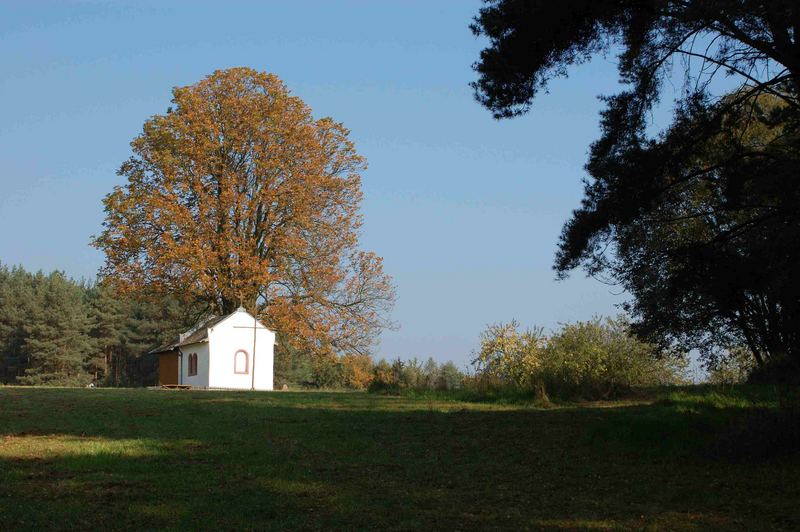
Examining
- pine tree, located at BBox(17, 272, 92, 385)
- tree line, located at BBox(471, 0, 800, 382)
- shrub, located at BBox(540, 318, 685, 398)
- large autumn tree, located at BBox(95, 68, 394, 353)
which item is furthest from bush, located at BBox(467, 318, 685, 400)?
pine tree, located at BBox(17, 272, 92, 385)

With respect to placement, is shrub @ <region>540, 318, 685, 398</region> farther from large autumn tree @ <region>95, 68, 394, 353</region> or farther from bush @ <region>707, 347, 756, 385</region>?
large autumn tree @ <region>95, 68, 394, 353</region>

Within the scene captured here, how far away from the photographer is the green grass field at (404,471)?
705cm

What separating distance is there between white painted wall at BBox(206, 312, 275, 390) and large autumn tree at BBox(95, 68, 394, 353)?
109 cm

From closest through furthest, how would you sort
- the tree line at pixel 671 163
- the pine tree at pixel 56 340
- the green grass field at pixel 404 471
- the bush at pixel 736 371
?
the green grass field at pixel 404 471 < the tree line at pixel 671 163 < the bush at pixel 736 371 < the pine tree at pixel 56 340

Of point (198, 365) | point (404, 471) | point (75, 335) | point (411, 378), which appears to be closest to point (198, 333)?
point (198, 365)

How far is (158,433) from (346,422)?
309 cm

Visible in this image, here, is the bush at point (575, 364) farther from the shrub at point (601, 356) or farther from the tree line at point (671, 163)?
the tree line at point (671, 163)

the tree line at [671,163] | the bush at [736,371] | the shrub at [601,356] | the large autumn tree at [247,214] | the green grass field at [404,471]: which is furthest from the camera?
the large autumn tree at [247,214]

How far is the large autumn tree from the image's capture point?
36.5 metres

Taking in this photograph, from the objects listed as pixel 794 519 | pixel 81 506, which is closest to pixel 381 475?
pixel 81 506

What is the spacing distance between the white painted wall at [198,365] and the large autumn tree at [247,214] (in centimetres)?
241

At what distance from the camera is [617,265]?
12.2m

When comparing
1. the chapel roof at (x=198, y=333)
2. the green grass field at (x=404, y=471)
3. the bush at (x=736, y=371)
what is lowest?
the green grass field at (x=404, y=471)

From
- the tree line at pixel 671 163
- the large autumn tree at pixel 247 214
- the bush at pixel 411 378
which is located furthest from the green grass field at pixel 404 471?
the large autumn tree at pixel 247 214
